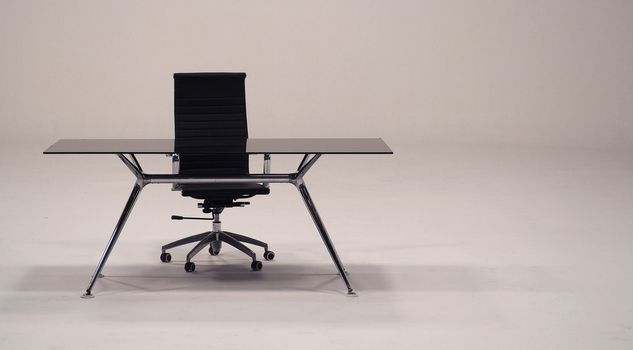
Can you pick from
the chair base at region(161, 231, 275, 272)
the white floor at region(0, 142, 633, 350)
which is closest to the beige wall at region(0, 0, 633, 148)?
the white floor at region(0, 142, 633, 350)

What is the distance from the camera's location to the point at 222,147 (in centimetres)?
519

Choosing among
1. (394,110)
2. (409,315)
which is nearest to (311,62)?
(394,110)

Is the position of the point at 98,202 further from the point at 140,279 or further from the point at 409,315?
the point at 409,315

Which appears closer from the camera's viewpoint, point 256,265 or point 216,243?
point 256,265

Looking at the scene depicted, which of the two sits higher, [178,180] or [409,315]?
[178,180]

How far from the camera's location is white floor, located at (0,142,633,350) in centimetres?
433

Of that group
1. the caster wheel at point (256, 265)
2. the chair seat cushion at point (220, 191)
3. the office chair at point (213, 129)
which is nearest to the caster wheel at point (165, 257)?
the office chair at point (213, 129)

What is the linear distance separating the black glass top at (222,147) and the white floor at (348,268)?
0.68 meters

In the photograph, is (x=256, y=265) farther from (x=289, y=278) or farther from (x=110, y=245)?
(x=110, y=245)

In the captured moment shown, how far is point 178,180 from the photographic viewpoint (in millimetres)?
4938

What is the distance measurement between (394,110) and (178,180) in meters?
6.56

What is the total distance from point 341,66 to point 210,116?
18.5 feet

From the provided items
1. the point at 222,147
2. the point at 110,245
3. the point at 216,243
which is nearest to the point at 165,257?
the point at 216,243

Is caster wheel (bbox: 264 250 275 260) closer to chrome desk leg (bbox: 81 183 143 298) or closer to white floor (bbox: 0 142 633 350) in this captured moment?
white floor (bbox: 0 142 633 350)
